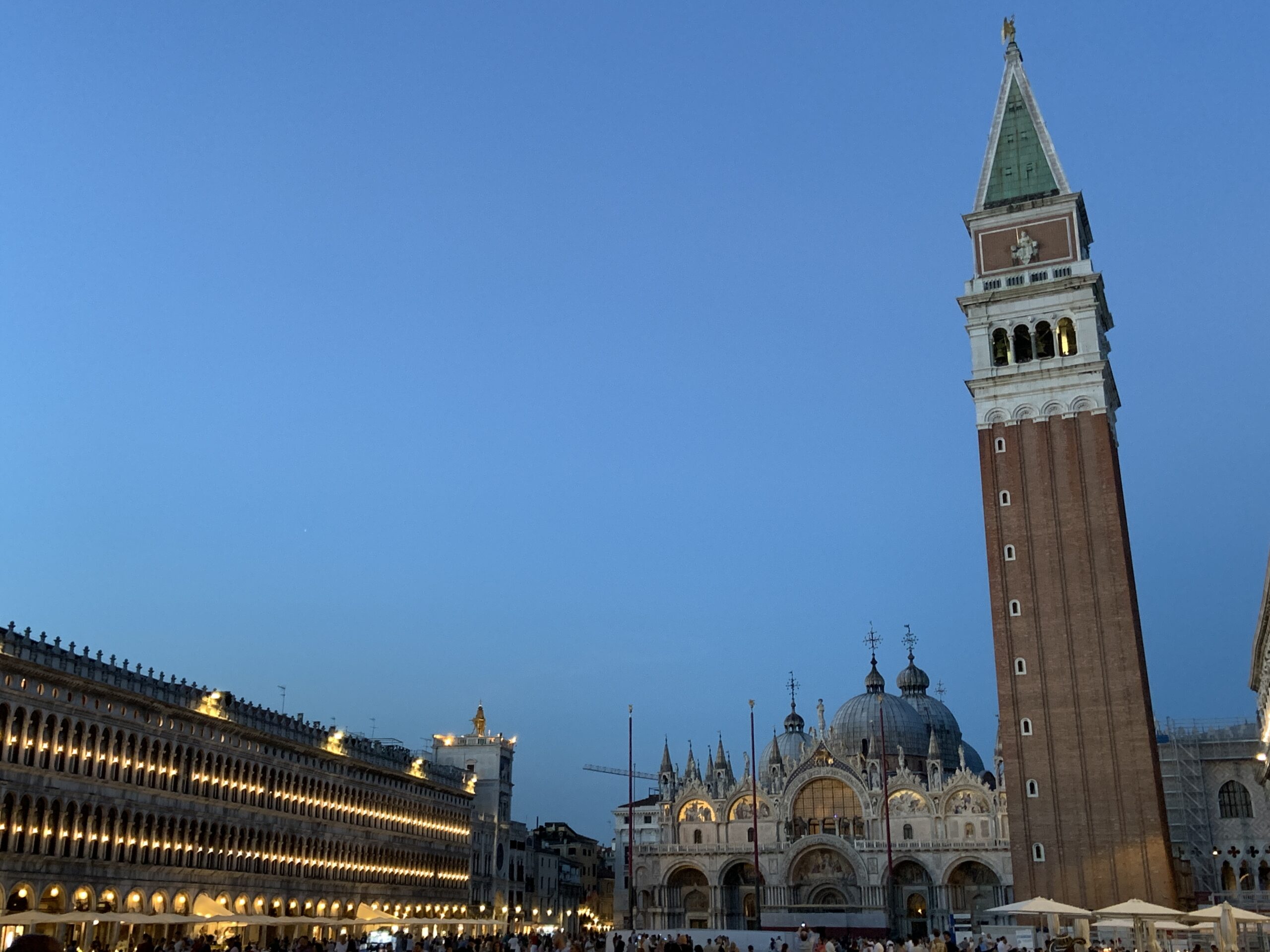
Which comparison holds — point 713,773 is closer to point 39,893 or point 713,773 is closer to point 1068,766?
point 1068,766

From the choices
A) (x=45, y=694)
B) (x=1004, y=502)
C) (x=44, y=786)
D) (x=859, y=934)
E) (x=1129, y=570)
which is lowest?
(x=859, y=934)

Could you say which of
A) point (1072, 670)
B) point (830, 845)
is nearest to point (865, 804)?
point (830, 845)

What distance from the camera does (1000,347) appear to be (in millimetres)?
67812

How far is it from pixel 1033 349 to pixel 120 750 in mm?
50281

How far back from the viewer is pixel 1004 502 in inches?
2539

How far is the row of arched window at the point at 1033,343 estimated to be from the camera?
217 feet

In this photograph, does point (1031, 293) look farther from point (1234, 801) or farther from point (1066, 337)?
point (1234, 801)

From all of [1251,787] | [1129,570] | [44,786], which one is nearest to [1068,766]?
[1129,570]

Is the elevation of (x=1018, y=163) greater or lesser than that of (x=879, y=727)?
greater

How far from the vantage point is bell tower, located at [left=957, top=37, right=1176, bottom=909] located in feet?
188

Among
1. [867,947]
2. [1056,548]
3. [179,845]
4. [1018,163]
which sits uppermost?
[1018,163]

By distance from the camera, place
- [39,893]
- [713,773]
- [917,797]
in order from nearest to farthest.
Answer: [39,893] → [917,797] → [713,773]

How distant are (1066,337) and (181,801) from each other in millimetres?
51466

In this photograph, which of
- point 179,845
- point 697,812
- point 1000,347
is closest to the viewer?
point 179,845
